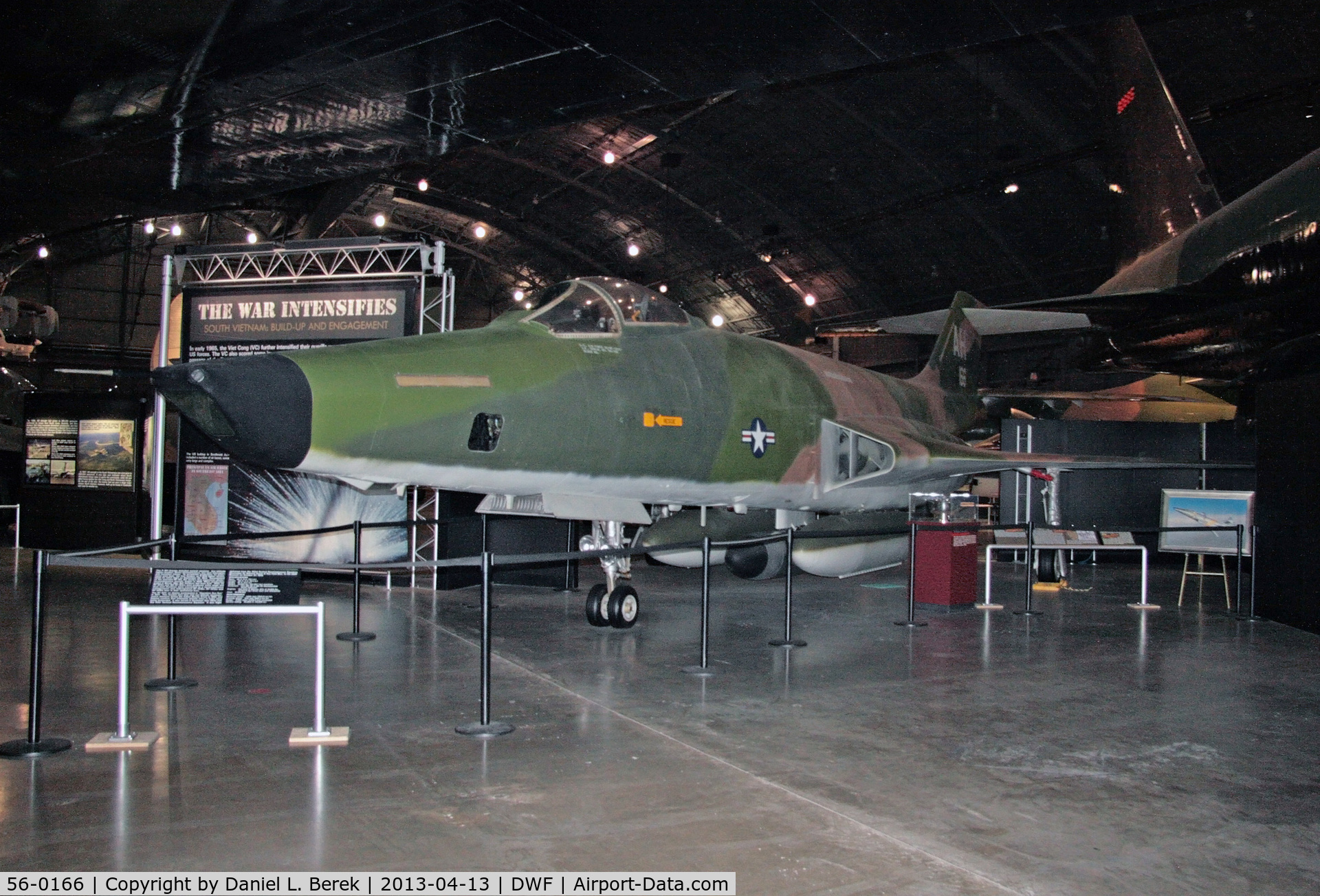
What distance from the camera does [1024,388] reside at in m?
31.1

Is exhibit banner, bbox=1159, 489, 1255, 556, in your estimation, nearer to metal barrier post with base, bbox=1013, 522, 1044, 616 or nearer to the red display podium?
metal barrier post with base, bbox=1013, 522, 1044, 616

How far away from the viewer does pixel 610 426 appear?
22.5 ft

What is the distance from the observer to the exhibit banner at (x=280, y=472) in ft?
37.1

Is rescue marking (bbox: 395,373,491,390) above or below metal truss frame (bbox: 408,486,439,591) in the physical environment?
above

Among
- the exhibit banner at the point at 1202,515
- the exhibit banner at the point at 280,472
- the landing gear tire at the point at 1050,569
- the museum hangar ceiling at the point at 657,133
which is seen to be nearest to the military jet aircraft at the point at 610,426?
the museum hangar ceiling at the point at 657,133

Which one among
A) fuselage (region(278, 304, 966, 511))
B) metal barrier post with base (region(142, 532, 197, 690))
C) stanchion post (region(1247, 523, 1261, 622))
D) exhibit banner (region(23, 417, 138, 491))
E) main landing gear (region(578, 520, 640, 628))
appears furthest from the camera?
exhibit banner (region(23, 417, 138, 491))

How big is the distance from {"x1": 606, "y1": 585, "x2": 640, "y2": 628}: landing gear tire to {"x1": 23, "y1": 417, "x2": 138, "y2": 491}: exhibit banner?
39.3ft

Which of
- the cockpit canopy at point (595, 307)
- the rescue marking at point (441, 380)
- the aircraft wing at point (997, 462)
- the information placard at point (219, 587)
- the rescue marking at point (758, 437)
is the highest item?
the cockpit canopy at point (595, 307)

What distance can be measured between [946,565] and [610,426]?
4.55m

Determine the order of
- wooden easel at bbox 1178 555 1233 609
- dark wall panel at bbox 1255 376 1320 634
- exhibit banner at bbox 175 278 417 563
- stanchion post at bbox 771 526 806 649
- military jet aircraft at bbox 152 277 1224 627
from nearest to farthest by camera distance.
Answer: military jet aircraft at bbox 152 277 1224 627
stanchion post at bbox 771 526 806 649
dark wall panel at bbox 1255 376 1320 634
wooden easel at bbox 1178 555 1233 609
exhibit banner at bbox 175 278 417 563

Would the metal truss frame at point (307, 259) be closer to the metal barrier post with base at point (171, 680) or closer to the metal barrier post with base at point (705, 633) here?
the metal barrier post with base at point (171, 680)

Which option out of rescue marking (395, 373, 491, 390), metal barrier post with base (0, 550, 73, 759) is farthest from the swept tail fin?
metal barrier post with base (0, 550, 73, 759)

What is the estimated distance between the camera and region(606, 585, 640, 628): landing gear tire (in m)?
8.28

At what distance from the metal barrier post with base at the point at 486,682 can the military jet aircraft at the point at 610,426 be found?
1.12 metres
